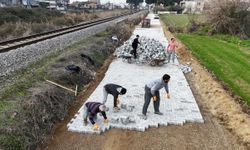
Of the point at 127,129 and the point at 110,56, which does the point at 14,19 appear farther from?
the point at 127,129

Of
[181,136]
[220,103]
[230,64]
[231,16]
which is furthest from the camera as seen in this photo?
[231,16]

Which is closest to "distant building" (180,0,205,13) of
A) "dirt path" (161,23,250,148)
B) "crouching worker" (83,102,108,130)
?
"dirt path" (161,23,250,148)

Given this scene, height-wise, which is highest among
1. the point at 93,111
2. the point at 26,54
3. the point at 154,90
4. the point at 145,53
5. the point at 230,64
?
the point at 154,90

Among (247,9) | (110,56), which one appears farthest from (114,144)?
(247,9)

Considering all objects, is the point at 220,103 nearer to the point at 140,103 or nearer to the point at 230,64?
the point at 140,103

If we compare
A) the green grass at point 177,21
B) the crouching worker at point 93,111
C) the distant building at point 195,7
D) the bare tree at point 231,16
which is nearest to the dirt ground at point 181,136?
the crouching worker at point 93,111

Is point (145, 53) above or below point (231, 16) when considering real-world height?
below

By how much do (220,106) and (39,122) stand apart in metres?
6.71

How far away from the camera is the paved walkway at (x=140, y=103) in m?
10.4

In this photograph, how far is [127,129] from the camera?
10172 mm

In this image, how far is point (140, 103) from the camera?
1238cm

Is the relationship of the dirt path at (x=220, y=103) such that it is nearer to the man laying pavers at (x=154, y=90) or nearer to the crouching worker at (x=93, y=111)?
the man laying pavers at (x=154, y=90)

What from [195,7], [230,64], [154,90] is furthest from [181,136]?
[195,7]

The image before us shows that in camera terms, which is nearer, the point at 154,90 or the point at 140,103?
the point at 154,90
